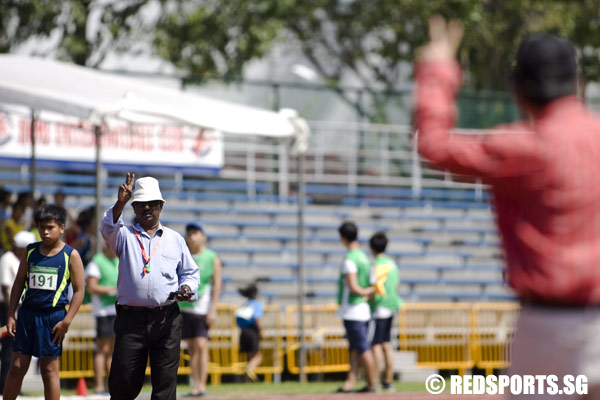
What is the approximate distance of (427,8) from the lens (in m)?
27.9

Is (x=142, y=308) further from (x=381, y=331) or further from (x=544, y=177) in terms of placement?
(x=381, y=331)

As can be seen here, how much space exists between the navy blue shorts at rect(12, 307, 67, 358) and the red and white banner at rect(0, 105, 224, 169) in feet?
38.7

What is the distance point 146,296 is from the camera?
8094 mm

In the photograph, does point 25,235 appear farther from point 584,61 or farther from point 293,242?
point 584,61

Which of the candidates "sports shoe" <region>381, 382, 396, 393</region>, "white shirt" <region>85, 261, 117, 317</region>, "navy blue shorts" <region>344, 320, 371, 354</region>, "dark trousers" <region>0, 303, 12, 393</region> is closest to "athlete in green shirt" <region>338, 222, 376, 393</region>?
"navy blue shorts" <region>344, 320, 371, 354</region>

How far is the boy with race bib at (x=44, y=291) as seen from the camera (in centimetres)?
880

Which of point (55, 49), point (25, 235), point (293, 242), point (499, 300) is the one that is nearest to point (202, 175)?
point (293, 242)

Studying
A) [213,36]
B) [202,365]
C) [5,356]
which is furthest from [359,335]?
[213,36]

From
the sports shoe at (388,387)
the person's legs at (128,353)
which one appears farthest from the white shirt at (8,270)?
the sports shoe at (388,387)

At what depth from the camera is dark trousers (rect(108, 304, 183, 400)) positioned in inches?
320

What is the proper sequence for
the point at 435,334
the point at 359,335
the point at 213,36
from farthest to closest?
1. the point at 213,36
2. the point at 435,334
3. the point at 359,335

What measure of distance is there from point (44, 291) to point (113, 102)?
472 cm

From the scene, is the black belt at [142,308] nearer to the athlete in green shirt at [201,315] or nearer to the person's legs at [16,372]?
the person's legs at [16,372]

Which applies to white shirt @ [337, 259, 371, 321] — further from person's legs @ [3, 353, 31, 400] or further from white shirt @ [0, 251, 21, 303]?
person's legs @ [3, 353, 31, 400]
